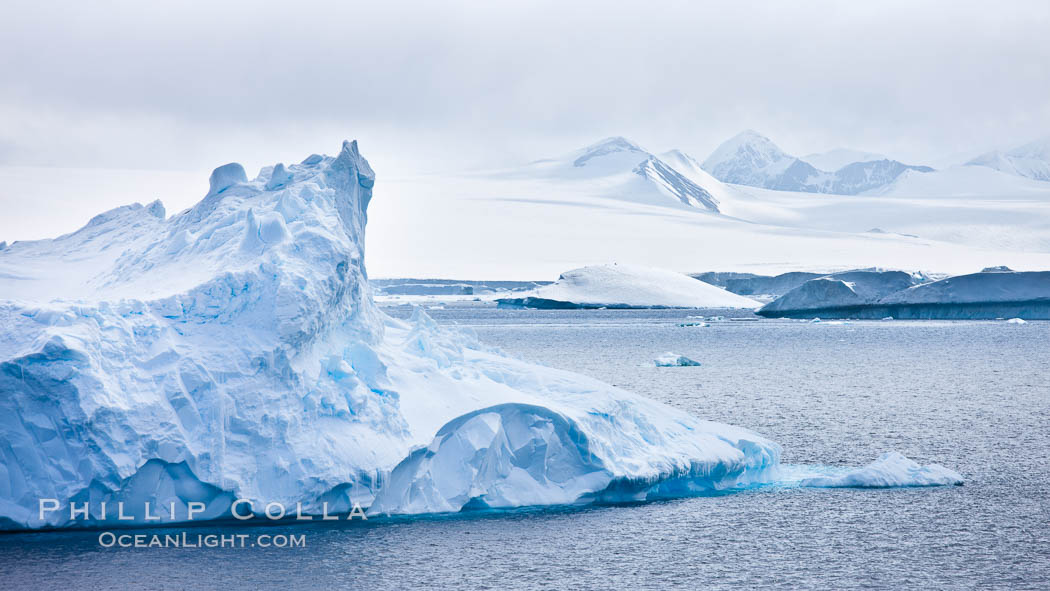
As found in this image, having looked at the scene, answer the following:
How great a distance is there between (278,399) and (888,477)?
27.3 ft

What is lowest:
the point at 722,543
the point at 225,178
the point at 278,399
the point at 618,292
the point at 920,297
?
the point at 722,543

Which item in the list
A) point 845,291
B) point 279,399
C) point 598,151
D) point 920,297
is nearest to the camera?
point 279,399

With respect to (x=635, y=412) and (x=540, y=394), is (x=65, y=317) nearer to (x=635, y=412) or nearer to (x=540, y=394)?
(x=540, y=394)

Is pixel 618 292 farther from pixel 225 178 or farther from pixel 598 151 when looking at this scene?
pixel 598 151

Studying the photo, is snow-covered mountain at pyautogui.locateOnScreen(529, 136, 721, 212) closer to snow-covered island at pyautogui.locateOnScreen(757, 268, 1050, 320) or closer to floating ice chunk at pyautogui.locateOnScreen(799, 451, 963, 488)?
snow-covered island at pyautogui.locateOnScreen(757, 268, 1050, 320)

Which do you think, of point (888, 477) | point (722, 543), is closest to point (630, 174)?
point (888, 477)

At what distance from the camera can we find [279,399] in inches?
496

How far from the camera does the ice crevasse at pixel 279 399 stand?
38.9 ft

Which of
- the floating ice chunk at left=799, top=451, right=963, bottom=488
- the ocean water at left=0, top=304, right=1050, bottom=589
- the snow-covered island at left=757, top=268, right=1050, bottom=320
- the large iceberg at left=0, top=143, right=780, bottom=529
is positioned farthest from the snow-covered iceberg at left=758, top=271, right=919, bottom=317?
the large iceberg at left=0, top=143, right=780, bottom=529

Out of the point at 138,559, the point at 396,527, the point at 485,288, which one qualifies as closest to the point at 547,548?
the point at 396,527

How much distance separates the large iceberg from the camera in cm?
1186

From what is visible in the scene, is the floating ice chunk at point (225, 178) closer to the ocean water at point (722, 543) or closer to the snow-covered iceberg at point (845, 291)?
the ocean water at point (722, 543)

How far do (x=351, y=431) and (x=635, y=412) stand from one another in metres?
3.97

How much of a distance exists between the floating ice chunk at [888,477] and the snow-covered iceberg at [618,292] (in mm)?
66068
